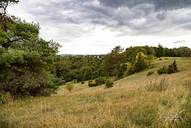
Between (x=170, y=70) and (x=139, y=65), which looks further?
(x=139, y=65)

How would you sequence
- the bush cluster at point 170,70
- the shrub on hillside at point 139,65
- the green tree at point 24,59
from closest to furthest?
the green tree at point 24,59
the bush cluster at point 170,70
the shrub on hillside at point 139,65

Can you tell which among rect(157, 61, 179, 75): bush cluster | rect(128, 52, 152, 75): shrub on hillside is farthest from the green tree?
rect(128, 52, 152, 75): shrub on hillside

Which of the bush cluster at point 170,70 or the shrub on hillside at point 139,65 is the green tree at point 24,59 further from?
the shrub on hillside at point 139,65

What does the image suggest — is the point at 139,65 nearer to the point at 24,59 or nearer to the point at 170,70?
the point at 170,70

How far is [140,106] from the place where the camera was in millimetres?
10398

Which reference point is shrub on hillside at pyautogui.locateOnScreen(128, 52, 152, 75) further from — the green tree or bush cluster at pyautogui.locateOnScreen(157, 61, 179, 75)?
the green tree

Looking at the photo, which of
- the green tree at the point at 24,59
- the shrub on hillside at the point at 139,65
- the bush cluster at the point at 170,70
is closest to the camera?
the green tree at the point at 24,59

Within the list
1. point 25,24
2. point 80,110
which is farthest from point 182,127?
point 25,24

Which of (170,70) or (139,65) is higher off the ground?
(139,65)

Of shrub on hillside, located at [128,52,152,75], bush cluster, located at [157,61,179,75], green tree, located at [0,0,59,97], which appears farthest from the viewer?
shrub on hillside, located at [128,52,152,75]

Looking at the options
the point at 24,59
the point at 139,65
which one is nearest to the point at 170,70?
the point at 139,65

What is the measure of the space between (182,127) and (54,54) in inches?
643

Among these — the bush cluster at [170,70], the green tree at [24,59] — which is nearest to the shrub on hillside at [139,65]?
the bush cluster at [170,70]

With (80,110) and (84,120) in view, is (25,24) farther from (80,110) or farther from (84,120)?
(84,120)
